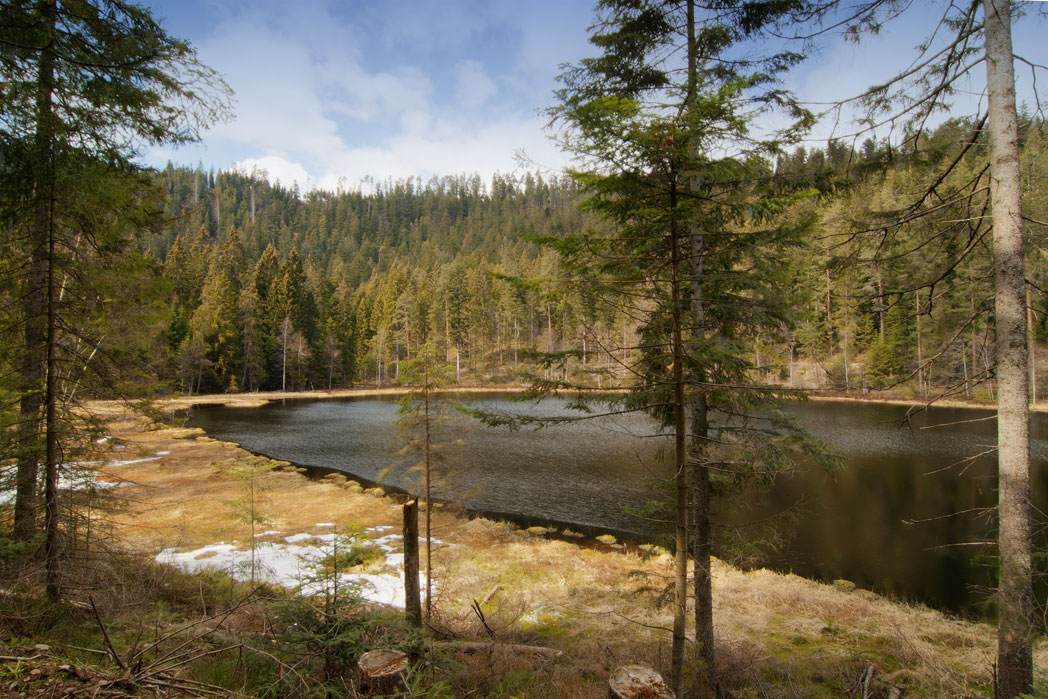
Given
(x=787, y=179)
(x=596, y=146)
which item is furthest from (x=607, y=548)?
(x=596, y=146)

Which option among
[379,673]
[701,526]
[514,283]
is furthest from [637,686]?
[514,283]

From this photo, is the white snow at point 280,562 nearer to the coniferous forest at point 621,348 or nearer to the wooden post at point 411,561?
the coniferous forest at point 621,348

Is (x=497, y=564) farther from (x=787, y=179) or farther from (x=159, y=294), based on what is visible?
(x=787, y=179)

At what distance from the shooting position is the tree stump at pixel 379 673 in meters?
4.16

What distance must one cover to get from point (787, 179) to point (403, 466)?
66.5 ft

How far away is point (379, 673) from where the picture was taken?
4.23m

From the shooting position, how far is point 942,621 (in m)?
9.02

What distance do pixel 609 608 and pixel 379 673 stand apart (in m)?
6.77

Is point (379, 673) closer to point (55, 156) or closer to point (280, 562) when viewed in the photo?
point (55, 156)

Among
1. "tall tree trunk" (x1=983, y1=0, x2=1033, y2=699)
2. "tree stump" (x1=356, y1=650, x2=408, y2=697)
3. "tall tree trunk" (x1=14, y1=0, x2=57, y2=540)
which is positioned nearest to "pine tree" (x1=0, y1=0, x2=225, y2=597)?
"tall tree trunk" (x1=14, y1=0, x2=57, y2=540)

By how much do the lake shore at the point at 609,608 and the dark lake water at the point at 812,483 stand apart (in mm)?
1289

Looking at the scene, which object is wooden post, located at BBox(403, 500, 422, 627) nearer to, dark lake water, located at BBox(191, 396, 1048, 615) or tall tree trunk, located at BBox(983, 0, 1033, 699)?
dark lake water, located at BBox(191, 396, 1048, 615)

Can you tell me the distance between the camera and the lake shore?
671 cm

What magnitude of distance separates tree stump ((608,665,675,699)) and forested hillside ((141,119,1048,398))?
3.10 meters
